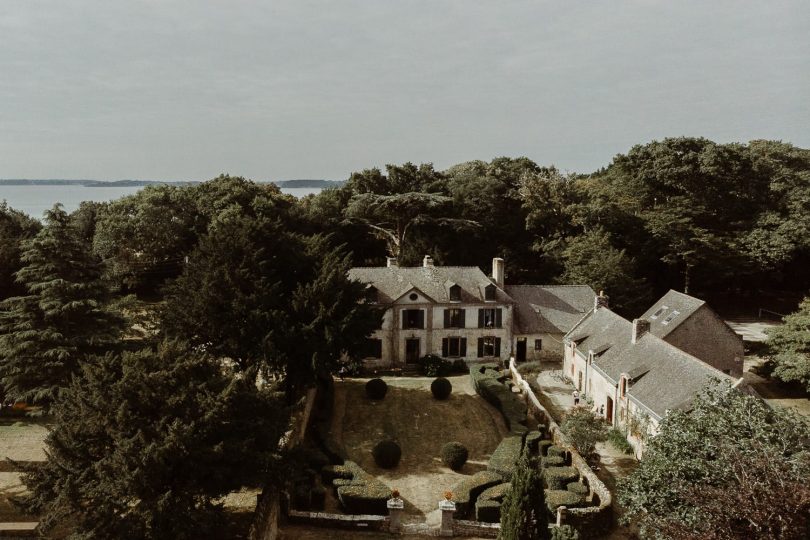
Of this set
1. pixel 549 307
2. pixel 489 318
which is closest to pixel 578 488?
pixel 489 318

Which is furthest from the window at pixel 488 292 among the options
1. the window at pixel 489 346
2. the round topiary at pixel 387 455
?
the round topiary at pixel 387 455

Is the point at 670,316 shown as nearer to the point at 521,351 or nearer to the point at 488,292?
the point at 521,351

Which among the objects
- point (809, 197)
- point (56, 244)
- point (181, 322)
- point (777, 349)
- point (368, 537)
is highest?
point (809, 197)

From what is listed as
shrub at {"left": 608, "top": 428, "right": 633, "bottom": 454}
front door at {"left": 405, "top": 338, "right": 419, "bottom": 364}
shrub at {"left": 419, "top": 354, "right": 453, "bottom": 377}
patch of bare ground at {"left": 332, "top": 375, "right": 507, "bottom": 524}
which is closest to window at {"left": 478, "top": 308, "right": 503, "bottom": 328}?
shrub at {"left": 419, "top": 354, "right": 453, "bottom": 377}

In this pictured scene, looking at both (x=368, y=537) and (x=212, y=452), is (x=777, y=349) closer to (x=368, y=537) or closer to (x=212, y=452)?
(x=368, y=537)

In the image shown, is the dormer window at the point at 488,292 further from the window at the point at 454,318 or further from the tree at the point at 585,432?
the tree at the point at 585,432

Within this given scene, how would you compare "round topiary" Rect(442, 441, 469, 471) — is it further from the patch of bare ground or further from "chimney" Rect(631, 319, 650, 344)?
"chimney" Rect(631, 319, 650, 344)

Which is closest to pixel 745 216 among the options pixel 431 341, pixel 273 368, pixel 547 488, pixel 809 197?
pixel 809 197
